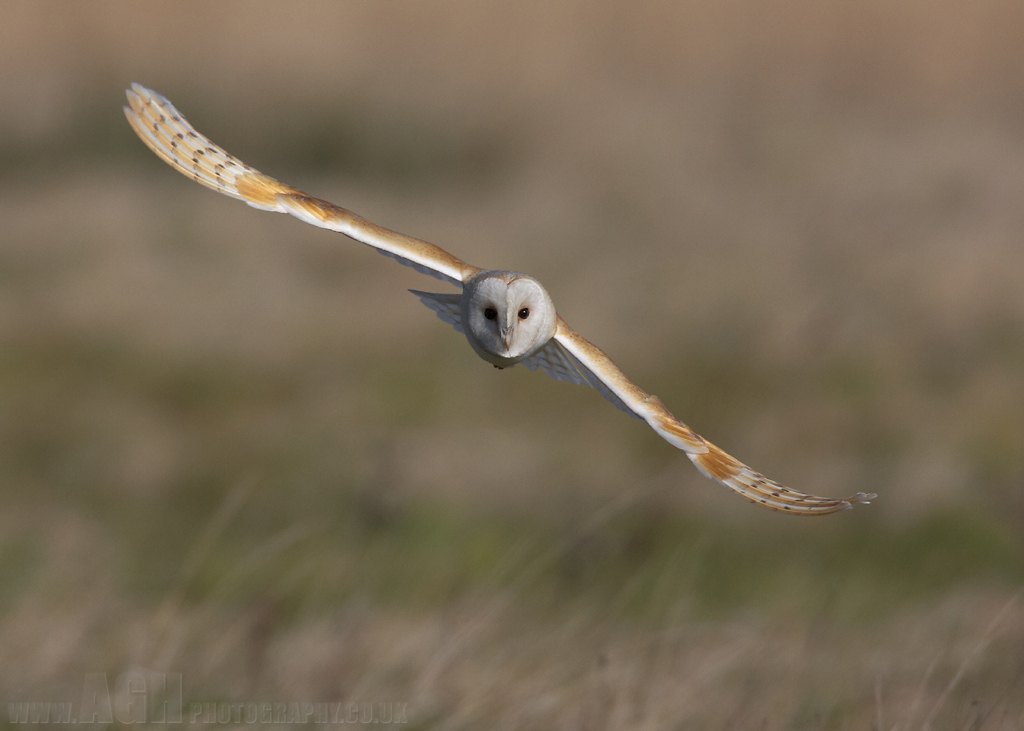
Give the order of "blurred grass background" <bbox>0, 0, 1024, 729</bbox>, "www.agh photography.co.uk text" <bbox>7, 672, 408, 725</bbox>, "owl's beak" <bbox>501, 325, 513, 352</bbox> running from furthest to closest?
"blurred grass background" <bbox>0, 0, 1024, 729</bbox> → "www.agh photography.co.uk text" <bbox>7, 672, 408, 725</bbox> → "owl's beak" <bbox>501, 325, 513, 352</bbox>

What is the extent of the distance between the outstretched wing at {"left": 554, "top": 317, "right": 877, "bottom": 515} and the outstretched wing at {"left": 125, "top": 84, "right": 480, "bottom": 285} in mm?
255

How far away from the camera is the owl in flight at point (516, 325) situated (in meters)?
1.82

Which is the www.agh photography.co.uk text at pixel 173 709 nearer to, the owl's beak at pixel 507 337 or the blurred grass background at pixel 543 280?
the owl's beak at pixel 507 337

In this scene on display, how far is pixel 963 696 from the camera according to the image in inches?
122

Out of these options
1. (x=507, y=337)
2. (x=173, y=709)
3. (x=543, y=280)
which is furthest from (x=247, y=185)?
(x=543, y=280)

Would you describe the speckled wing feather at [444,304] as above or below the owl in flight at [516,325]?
below

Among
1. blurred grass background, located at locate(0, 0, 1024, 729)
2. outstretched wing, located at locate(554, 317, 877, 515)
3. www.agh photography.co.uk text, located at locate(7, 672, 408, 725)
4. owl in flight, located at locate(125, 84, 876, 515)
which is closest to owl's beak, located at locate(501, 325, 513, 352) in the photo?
owl in flight, located at locate(125, 84, 876, 515)

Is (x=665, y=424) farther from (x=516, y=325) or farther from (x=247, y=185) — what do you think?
(x=247, y=185)

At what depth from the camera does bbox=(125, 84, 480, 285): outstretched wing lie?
1935mm

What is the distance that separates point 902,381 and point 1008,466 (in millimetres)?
1032

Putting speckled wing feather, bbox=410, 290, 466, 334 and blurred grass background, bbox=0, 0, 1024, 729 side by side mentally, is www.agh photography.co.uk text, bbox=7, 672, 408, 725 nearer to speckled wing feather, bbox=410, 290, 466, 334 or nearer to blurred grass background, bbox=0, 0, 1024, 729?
speckled wing feather, bbox=410, 290, 466, 334

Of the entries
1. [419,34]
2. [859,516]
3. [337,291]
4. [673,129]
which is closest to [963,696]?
[859,516]

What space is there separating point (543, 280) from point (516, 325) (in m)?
7.22

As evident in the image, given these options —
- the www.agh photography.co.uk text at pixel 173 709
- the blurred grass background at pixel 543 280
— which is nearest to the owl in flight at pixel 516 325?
the www.agh photography.co.uk text at pixel 173 709
